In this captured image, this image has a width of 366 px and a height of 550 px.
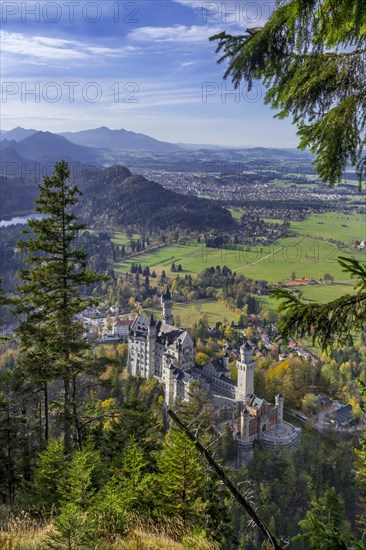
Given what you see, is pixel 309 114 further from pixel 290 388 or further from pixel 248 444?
pixel 290 388

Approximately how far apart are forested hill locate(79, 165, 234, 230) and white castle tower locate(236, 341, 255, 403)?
100300mm

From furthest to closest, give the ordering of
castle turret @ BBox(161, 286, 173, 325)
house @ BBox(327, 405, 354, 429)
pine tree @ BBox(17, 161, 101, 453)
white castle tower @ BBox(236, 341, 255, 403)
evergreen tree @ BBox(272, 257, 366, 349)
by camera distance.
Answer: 1. castle turret @ BBox(161, 286, 173, 325)
2. house @ BBox(327, 405, 354, 429)
3. white castle tower @ BBox(236, 341, 255, 403)
4. pine tree @ BBox(17, 161, 101, 453)
5. evergreen tree @ BBox(272, 257, 366, 349)

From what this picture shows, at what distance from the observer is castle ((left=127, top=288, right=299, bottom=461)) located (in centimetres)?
3748

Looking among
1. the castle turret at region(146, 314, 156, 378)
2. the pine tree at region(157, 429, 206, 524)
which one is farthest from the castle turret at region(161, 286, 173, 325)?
the pine tree at region(157, 429, 206, 524)

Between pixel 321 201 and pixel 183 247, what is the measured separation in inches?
2533

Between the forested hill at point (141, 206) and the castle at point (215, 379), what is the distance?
3696 inches

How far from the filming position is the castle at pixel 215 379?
37.5 m

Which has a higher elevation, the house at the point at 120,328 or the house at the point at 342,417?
the house at the point at 120,328

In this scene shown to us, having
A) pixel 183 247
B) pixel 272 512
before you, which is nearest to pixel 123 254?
pixel 183 247

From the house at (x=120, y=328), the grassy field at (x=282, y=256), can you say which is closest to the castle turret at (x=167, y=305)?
the house at (x=120, y=328)

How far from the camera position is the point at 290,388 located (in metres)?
46.2

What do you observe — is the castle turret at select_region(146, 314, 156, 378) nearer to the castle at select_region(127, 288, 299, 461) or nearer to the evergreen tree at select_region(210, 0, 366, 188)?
the castle at select_region(127, 288, 299, 461)

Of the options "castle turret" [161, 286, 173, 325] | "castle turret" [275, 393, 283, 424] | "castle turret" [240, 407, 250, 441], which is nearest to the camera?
"castle turret" [240, 407, 250, 441]

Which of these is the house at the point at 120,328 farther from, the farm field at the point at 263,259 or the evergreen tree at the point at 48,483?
the evergreen tree at the point at 48,483
